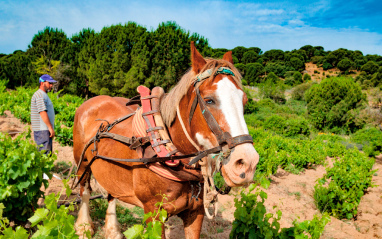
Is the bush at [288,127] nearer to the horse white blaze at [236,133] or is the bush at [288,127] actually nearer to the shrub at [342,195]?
the shrub at [342,195]

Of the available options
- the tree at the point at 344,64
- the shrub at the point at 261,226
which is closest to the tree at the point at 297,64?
the tree at the point at 344,64

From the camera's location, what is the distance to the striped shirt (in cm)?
380

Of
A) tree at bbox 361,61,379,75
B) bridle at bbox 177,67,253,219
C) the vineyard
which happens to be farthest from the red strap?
tree at bbox 361,61,379,75

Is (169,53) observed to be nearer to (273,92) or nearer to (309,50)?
(273,92)

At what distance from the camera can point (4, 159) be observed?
2.42 meters

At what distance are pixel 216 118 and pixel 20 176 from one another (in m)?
2.37

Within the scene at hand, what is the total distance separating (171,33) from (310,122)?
61.3 ft

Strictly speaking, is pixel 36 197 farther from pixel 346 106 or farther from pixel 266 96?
pixel 266 96

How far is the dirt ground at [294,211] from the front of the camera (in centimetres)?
389

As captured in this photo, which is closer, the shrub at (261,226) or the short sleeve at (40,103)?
the shrub at (261,226)

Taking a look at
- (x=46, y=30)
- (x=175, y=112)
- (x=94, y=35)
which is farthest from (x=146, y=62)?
(x=175, y=112)

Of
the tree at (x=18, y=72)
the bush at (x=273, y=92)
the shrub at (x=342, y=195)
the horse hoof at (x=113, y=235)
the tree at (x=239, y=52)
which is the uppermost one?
the tree at (x=239, y=52)

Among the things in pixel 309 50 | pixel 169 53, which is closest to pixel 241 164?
pixel 169 53

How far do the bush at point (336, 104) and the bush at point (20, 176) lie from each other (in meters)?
26.7
